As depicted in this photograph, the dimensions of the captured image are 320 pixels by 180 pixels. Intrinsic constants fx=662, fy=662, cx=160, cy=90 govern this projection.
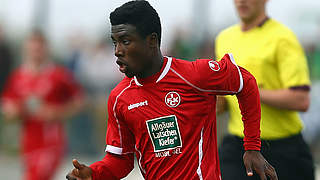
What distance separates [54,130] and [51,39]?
20.4ft

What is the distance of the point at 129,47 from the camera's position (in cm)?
383

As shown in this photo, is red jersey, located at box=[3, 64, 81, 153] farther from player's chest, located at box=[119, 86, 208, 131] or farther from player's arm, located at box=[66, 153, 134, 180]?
player's chest, located at box=[119, 86, 208, 131]

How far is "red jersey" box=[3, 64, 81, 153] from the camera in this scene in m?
8.07

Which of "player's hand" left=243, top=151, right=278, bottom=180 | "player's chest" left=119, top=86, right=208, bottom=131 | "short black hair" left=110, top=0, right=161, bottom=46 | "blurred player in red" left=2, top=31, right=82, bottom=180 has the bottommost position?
"blurred player in red" left=2, top=31, right=82, bottom=180

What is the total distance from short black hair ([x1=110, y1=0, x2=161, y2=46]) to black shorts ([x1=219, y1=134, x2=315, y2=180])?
1493 mm

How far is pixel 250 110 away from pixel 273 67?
106 cm

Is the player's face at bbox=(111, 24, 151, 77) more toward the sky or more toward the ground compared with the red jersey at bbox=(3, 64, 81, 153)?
more toward the sky

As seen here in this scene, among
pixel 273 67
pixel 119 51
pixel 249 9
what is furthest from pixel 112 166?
pixel 249 9

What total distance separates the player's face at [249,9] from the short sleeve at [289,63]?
0.33 meters

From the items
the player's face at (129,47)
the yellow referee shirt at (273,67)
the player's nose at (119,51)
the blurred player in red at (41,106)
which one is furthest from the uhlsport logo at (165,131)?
the blurred player in red at (41,106)

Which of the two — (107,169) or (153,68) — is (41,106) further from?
(153,68)

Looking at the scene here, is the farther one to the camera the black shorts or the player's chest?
the black shorts

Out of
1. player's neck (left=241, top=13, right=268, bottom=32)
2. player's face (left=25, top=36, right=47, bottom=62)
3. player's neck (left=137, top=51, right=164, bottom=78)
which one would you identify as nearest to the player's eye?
player's neck (left=137, top=51, right=164, bottom=78)

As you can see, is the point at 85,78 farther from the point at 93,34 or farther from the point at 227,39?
the point at 227,39
